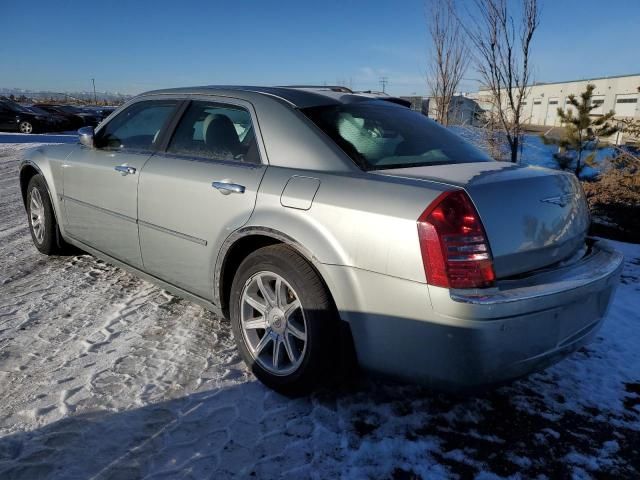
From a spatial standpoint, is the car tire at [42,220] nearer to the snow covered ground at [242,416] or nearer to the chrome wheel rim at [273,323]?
the snow covered ground at [242,416]

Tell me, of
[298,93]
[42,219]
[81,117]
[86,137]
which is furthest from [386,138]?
[81,117]

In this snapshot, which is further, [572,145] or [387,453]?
[572,145]

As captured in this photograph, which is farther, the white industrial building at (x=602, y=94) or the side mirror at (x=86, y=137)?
the white industrial building at (x=602, y=94)

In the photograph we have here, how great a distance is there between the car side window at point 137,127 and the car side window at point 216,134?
230 mm

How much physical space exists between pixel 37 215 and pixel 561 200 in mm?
4491

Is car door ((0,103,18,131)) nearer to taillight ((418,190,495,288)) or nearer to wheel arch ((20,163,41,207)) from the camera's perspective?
wheel arch ((20,163,41,207))

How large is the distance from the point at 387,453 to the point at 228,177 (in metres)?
1.62

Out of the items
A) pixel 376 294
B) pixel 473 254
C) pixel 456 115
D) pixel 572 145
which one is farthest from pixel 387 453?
pixel 572 145

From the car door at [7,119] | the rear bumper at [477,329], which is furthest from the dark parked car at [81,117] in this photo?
the rear bumper at [477,329]

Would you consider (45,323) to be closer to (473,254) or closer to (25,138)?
(473,254)

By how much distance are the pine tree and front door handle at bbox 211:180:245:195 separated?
13327mm

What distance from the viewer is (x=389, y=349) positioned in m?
2.16

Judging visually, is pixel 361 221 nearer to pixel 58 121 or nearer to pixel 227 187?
pixel 227 187

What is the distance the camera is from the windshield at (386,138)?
2.54 meters
